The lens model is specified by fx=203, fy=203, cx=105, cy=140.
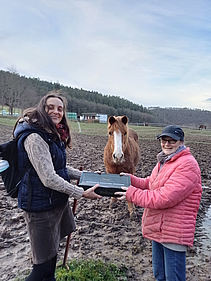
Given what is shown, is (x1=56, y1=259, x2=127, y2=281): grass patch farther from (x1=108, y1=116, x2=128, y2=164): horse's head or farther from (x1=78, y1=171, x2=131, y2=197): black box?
(x1=108, y1=116, x2=128, y2=164): horse's head

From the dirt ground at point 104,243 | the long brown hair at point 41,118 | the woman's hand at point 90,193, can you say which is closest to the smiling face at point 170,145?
the woman's hand at point 90,193

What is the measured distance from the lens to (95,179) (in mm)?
2240

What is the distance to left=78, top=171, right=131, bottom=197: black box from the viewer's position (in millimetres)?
2082

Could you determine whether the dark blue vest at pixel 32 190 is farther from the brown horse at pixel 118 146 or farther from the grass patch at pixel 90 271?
the brown horse at pixel 118 146

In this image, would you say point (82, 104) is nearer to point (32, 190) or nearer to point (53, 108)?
point (53, 108)

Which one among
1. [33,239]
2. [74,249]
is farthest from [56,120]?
[74,249]

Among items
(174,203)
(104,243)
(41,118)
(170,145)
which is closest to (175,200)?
(174,203)

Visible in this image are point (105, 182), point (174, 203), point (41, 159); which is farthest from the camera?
point (105, 182)

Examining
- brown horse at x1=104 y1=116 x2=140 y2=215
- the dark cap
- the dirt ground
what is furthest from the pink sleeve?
brown horse at x1=104 y1=116 x2=140 y2=215

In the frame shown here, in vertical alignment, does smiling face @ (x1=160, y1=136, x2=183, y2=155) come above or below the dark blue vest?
above

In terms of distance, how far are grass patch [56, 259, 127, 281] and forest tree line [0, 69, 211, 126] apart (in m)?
27.5

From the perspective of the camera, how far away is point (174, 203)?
72.8 inches

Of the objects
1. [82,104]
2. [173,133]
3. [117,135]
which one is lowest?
[117,135]

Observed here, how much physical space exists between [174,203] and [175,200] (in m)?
0.04
